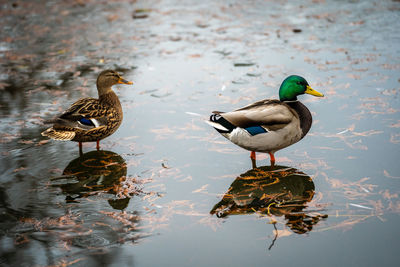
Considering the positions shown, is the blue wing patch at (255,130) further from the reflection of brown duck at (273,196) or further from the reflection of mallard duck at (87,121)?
the reflection of mallard duck at (87,121)

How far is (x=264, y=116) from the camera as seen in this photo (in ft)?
15.6

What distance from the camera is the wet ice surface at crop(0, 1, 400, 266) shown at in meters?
3.72

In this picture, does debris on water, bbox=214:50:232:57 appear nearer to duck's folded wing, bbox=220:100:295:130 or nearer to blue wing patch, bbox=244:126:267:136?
duck's folded wing, bbox=220:100:295:130

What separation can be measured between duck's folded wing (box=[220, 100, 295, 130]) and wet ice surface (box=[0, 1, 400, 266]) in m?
0.47

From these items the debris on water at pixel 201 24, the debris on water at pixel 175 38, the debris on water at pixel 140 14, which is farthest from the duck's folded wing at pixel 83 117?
the debris on water at pixel 140 14

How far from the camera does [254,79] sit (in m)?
7.11

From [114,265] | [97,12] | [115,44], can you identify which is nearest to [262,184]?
[114,265]

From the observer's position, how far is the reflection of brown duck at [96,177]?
176 inches

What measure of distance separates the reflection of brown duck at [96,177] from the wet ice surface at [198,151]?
21 mm

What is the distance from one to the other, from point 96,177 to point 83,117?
680mm

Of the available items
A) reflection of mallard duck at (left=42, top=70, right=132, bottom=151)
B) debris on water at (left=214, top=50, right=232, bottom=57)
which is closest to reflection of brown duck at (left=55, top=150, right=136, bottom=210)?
reflection of mallard duck at (left=42, top=70, right=132, bottom=151)

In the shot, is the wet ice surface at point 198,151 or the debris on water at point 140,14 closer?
the wet ice surface at point 198,151

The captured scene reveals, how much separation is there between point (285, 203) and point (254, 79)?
10.4 feet

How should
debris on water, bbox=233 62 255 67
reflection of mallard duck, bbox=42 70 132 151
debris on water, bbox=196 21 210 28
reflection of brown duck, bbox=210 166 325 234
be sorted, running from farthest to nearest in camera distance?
1. debris on water, bbox=196 21 210 28
2. debris on water, bbox=233 62 255 67
3. reflection of mallard duck, bbox=42 70 132 151
4. reflection of brown duck, bbox=210 166 325 234
